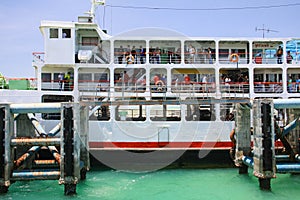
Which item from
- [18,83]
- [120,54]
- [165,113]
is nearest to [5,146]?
[18,83]

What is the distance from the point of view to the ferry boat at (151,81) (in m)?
15.8

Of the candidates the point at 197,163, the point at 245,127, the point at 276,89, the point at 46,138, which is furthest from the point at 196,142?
the point at 46,138

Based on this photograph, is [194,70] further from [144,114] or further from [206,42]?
[144,114]

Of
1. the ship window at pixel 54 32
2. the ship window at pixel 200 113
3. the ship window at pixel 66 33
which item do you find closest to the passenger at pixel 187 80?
the ship window at pixel 200 113

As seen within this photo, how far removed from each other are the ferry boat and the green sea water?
4.85 ft

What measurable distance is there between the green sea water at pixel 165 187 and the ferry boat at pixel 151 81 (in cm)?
148

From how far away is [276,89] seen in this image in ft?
58.6

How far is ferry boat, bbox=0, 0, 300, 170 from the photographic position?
15836 millimetres

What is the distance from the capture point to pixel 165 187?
12672mm

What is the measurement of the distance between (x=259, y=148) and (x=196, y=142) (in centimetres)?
470

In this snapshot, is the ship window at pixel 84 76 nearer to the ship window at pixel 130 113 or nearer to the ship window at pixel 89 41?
the ship window at pixel 89 41

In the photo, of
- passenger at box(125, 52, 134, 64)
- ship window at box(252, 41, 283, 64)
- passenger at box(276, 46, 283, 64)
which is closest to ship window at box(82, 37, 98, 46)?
passenger at box(125, 52, 134, 64)

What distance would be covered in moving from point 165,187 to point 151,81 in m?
7.11

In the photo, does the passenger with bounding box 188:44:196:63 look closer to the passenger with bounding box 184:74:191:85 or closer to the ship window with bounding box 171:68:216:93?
the ship window with bounding box 171:68:216:93
